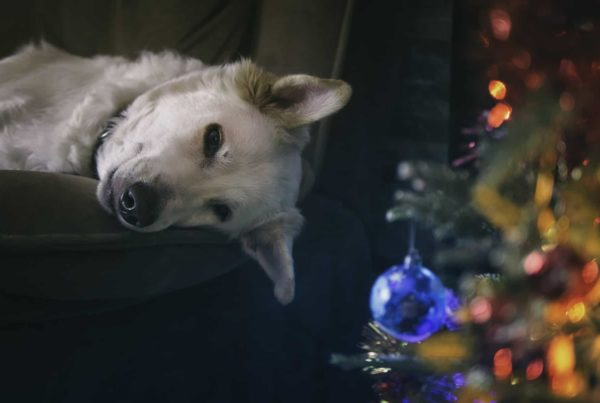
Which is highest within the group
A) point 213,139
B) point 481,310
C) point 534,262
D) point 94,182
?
point 534,262

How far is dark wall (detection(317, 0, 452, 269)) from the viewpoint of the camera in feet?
6.45

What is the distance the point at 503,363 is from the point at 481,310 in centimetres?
9

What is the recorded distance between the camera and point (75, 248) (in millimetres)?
1133

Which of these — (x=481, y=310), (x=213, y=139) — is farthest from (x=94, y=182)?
(x=481, y=310)

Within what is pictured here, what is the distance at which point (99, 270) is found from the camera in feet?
3.84

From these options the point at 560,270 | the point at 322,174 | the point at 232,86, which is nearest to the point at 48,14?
the point at 232,86

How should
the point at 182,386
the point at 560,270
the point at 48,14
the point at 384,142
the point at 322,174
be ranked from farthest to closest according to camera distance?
the point at 384,142
the point at 48,14
the point at 322,174
the point at 182,386
the point at 560,270

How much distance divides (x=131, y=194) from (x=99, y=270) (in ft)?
0.67

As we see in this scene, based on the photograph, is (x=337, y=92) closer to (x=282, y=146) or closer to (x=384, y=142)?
(x=282, y=146)

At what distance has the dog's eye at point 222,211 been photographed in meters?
1.48

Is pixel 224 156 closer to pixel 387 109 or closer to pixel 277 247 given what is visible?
pixel 277 247

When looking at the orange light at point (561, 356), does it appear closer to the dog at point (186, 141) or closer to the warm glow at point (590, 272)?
the warm glow at point (590, 272)

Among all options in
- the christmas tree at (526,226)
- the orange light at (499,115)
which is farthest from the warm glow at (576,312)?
the orange light at (499,115)

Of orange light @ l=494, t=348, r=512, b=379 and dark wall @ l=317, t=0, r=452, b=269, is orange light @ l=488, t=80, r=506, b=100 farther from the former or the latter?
Answer: dark wall @ l=317, t=0, r=452, b=269
